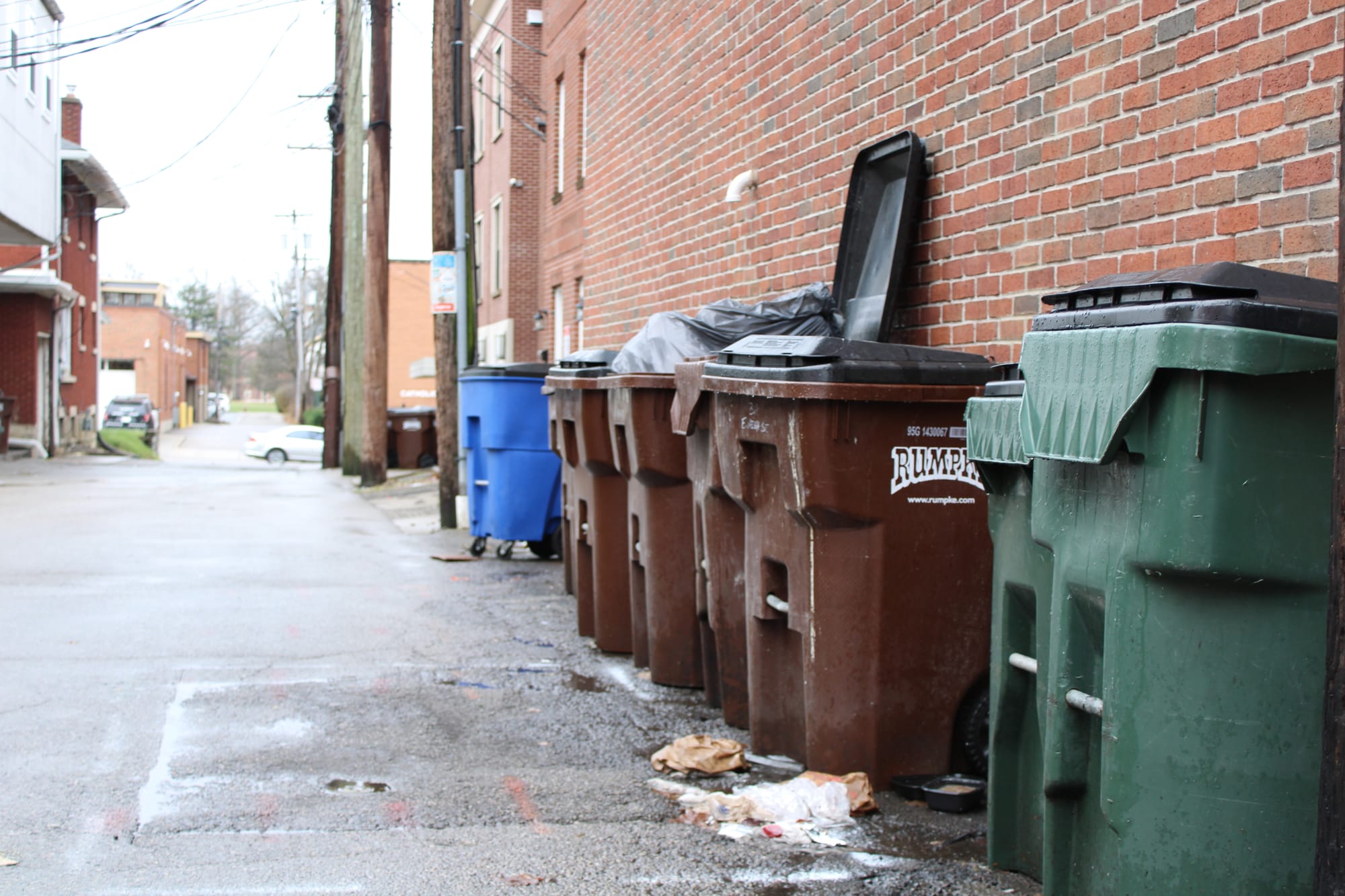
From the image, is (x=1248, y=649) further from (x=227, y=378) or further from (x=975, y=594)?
(x=227, y=378)

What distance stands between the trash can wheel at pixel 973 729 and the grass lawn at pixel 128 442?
30391 millimetres

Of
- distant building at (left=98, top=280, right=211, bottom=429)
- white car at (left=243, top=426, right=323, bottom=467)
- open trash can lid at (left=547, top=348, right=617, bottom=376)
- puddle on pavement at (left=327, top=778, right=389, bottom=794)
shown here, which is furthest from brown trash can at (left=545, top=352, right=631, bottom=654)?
distant building at (left=98, top=280, right=211, bottom=429)

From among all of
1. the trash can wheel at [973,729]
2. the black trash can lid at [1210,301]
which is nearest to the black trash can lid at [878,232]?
the trash can wheel at [973,729]

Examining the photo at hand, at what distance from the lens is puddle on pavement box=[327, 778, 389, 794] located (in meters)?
4.77

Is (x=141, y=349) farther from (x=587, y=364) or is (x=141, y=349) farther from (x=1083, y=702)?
(x=1083, y=702)

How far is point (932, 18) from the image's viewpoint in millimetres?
6195

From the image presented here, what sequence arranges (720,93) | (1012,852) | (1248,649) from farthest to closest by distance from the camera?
(720,93)
(1012,852)
(1248,649)

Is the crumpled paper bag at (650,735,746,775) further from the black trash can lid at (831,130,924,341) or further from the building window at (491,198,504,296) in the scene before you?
the building window at (491,198,504,296)

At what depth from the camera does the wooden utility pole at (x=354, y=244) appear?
23.4m

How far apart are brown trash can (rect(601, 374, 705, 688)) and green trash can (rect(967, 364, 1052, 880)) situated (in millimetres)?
2600

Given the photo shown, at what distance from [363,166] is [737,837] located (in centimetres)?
2348

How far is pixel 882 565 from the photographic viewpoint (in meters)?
4.59

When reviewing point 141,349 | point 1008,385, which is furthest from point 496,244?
point 141,349

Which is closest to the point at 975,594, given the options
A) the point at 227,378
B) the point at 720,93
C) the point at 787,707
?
the point at 787,707
